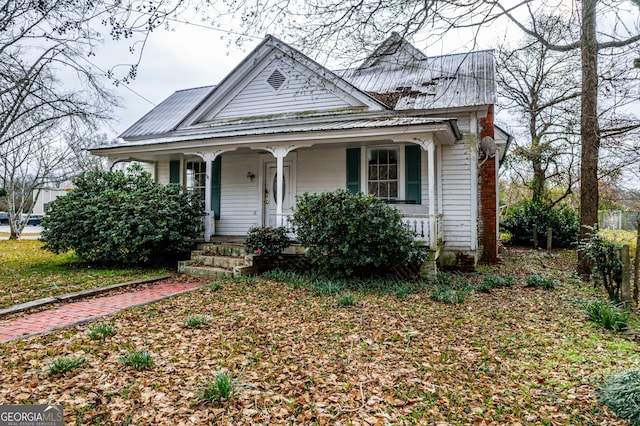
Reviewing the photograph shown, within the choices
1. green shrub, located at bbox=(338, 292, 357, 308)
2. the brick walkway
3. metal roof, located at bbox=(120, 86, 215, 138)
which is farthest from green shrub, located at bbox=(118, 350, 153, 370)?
metal roof, located at bbox=(120, 86, 215, 138)

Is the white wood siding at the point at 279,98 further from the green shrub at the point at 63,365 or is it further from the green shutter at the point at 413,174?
the green shrub at the point at 63,365

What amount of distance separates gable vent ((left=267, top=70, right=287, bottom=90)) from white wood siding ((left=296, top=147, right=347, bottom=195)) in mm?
2239

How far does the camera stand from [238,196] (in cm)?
1174

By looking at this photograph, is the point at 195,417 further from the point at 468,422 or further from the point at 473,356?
the point at 473,356

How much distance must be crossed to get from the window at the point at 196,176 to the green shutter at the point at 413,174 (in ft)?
21.4

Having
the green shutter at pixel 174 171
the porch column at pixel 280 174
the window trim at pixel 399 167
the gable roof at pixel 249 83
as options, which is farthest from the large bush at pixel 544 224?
the green shutter at pixel 174 171

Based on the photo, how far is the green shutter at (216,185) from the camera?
11797mm

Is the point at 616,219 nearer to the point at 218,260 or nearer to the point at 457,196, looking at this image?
the point at 457,196

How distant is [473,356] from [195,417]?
9.71 ft

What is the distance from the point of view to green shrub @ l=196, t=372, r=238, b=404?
3164mm

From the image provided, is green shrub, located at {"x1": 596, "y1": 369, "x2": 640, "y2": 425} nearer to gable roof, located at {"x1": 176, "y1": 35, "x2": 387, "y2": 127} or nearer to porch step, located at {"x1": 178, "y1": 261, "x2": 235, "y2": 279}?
porch step, located at {"x1": 178, "y1": 261, "x2": 235, "y2": 279}

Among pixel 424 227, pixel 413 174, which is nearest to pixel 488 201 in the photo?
pixel 413 174

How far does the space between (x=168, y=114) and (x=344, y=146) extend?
7.57m

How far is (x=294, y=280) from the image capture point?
306 inches
